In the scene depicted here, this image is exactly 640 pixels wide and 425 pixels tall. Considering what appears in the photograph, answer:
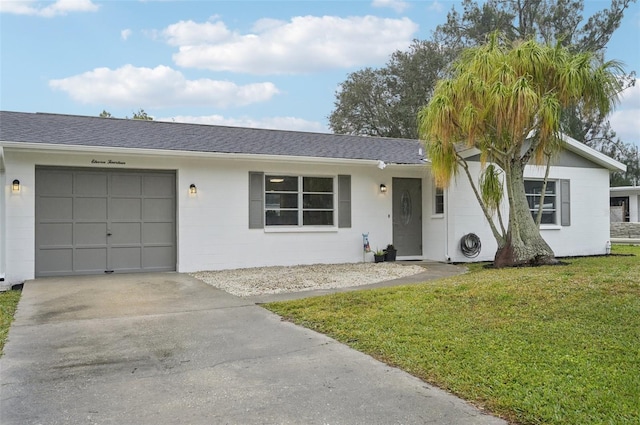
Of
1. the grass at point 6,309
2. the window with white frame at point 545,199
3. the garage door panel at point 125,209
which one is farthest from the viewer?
the window with white frame at point 545,199

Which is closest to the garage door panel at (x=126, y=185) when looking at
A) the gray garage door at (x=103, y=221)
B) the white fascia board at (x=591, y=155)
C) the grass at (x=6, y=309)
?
the gray garage door at (x=103, y=221)

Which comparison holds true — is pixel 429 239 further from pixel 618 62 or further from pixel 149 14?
pixel 149 14

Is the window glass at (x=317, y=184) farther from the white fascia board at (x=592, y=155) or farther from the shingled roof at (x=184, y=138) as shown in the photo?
the white fascia board at (x=592, y=155)

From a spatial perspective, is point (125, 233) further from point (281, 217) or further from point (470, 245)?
point (470, 245)

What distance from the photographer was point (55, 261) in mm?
9555

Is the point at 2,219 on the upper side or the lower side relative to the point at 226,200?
lower

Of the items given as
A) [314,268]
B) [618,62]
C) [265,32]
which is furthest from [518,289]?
[265,32]

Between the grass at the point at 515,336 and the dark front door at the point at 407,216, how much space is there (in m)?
4.96

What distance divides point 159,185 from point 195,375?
7.18 m

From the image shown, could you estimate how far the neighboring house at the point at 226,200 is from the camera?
945 centimetres

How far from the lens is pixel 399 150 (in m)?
13.7

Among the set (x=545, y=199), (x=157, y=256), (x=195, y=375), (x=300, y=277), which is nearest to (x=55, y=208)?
(x=157, y=256)

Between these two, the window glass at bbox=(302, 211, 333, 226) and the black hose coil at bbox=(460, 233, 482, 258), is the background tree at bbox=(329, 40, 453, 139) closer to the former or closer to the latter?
the black hose coil at bbox=(460, 233, 482, 258)

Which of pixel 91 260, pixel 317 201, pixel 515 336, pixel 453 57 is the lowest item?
pixel 515 336
